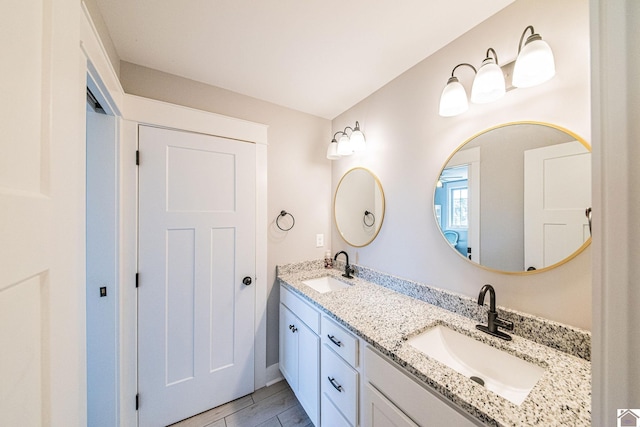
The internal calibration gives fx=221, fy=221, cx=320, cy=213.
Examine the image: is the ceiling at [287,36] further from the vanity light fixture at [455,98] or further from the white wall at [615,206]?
the white wall at [615,206]

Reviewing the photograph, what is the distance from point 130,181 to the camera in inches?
55.0

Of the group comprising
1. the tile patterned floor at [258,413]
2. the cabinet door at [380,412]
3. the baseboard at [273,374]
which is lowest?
the tile patterned floor at [258,413]

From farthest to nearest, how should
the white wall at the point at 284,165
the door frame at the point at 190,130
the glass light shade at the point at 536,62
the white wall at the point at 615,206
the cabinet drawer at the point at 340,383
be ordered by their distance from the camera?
1. the white wall at the point at 284,165
2. the door frame at the point at 190,130
3. the cabinet drawer at the point at 340,383
4. the glass light shade at the point at 536,62
5. the white wall at the point at 615,206

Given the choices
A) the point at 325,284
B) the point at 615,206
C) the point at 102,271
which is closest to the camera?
the point at 615,206

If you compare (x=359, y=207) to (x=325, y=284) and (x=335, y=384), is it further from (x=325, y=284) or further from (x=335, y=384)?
(x=335, y=384)

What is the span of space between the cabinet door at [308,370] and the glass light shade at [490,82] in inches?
63.2

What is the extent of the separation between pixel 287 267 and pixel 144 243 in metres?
1.06

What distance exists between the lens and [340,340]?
3.95 ft

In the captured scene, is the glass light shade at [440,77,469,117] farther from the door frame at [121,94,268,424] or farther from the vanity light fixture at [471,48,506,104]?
the door frame at [121,94,268,424]

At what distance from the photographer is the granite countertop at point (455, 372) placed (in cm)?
64

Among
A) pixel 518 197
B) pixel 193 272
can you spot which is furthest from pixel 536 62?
pixel 193 272

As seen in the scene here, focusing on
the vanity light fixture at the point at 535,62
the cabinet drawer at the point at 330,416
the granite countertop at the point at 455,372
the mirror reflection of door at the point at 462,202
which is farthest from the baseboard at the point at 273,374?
the vanity light fixture at the point at 535,62

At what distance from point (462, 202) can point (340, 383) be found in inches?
47.4

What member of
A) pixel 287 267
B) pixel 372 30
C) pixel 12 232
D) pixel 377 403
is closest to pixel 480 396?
pixel 377 403
